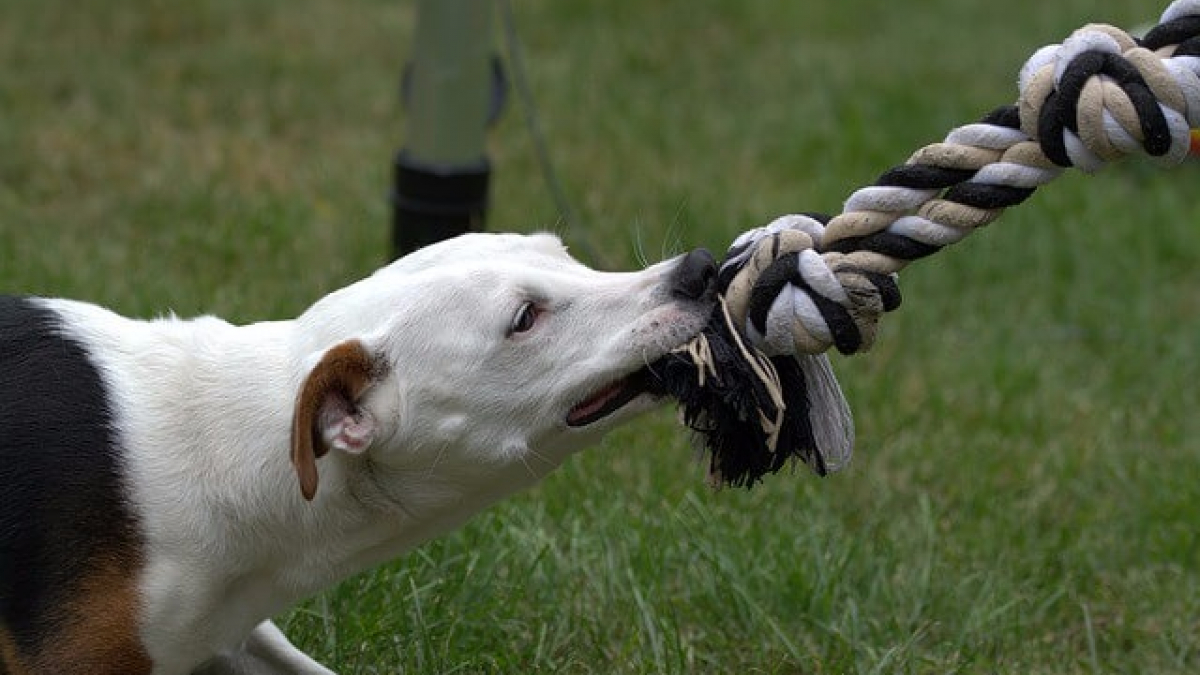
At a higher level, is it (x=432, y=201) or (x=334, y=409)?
(x=334, y=409)

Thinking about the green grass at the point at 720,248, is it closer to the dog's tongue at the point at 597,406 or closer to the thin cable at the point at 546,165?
the thin cable at the point at 546,165

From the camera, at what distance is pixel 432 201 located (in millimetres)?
5797

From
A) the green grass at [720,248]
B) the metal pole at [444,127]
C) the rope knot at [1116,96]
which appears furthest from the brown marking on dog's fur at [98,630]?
the metal pole at [444,127]

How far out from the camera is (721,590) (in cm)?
407

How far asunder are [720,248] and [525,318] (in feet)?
10.4

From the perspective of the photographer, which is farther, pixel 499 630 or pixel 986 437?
pixel 986 437

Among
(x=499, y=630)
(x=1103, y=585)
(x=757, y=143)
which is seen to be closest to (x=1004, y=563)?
(x=1103, y=585)

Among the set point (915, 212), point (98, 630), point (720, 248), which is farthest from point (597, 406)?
point (720, 248)

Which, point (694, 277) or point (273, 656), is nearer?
point (694, 277)

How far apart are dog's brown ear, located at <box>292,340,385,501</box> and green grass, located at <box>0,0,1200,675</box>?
838 mm

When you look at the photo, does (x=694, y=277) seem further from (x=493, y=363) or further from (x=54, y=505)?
(x=54, y=505)

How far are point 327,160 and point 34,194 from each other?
1.15 m

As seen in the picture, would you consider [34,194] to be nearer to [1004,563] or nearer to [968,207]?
[1004,563]

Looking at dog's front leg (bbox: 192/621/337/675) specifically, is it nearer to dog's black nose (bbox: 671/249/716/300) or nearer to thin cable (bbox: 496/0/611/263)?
dog's black nose (bbox: 671/249/716/300)
